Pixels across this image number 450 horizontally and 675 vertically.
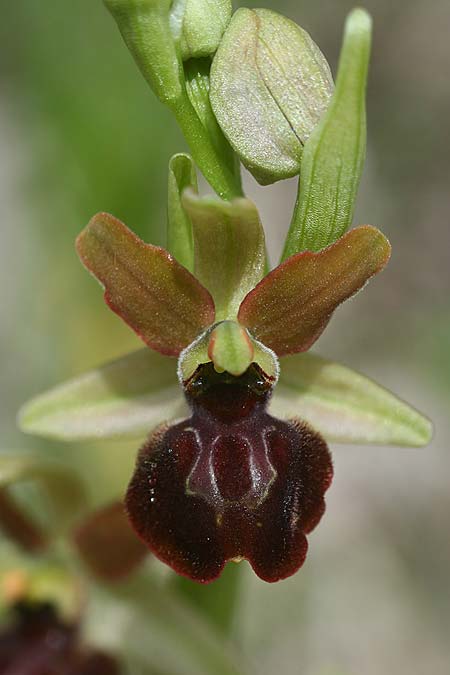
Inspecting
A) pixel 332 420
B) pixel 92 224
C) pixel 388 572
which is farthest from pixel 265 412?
pixel 388 572

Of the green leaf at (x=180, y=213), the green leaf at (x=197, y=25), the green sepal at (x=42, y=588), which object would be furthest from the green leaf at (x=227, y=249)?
the green sepal at (x=42, y=588)

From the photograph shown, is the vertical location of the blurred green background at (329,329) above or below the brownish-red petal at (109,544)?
below

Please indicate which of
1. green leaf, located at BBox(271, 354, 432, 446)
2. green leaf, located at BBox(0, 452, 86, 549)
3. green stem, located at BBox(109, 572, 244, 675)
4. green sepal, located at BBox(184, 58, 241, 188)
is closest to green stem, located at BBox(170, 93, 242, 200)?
green sepal, located at BBox(184, 58, 241, 188)

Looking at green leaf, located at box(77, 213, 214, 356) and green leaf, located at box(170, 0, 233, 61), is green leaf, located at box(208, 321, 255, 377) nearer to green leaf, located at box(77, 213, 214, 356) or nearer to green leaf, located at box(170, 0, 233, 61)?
green leaf, located at box(77, 213, 214, 356)

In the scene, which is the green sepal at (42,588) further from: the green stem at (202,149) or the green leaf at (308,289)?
the green stem at (202,149)

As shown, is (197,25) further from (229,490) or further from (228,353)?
(229,490)

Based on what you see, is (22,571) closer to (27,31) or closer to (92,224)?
(92,224)

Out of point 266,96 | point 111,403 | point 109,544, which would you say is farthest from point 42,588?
point 266,96
